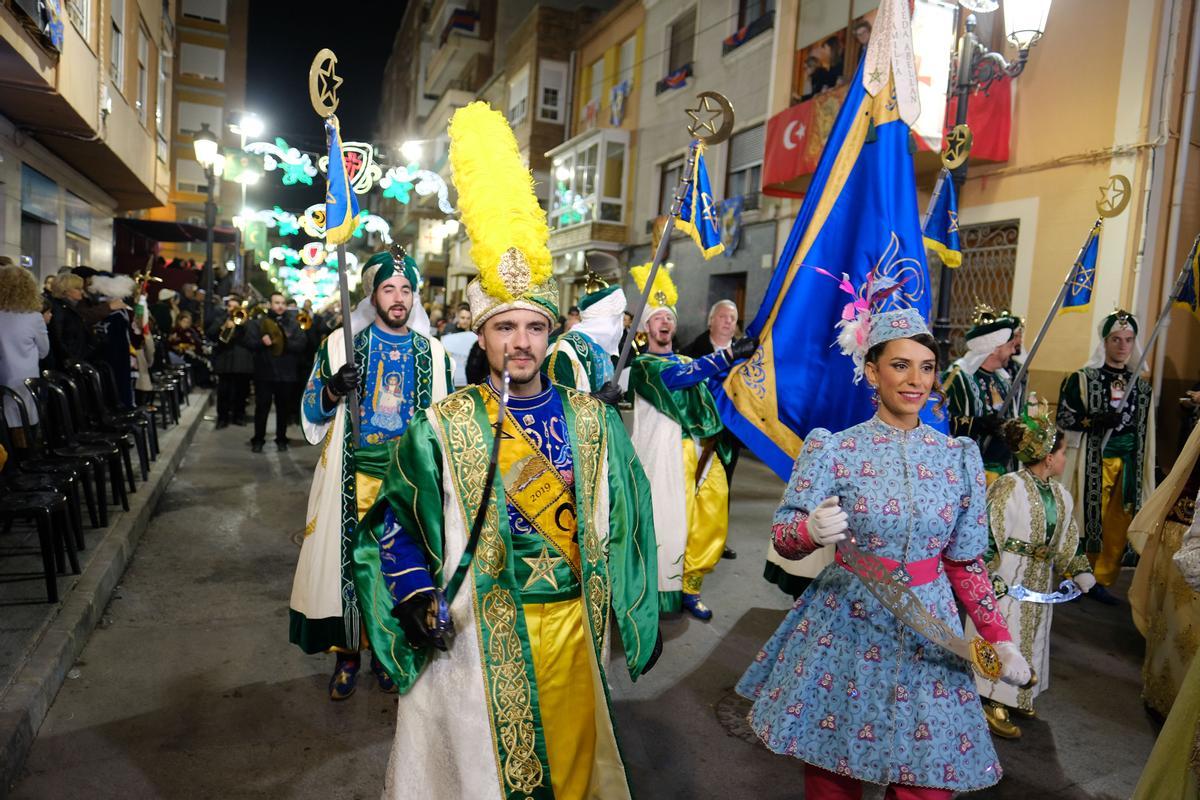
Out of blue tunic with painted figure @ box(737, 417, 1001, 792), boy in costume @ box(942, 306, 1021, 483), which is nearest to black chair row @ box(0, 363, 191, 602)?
blue tunic with painted figure @ box(737, 417, 1001, 792)

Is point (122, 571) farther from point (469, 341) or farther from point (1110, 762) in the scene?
point (1110, 762)

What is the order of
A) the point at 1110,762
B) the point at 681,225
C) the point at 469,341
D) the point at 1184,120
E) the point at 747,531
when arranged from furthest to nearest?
the point at 469,341 → the point at 1184,120 → the point at 747,531 → the point at 681,225 → the point at 1110,762

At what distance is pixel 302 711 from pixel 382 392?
5.27 ft

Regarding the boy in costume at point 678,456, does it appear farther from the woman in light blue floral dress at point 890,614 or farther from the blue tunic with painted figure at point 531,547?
the blue tunic with painted figure at point 531,547

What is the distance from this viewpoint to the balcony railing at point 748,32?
16.7 m

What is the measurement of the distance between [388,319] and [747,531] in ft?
17.0

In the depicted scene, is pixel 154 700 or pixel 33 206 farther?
pixel 33 206

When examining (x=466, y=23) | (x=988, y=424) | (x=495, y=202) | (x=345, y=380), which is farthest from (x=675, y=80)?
(x=466, y=23)

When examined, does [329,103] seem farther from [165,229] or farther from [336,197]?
[165,229]

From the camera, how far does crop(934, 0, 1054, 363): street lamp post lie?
20.8 feet

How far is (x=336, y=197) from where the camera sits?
377cm

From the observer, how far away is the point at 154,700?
4.18 metres

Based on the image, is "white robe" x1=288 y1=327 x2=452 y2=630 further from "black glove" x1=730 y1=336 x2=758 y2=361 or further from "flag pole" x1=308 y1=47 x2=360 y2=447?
"black glove" x1=730 y1=336 x2=758 y2=361

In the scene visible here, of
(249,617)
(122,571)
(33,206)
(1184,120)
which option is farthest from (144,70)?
(1184,120)
